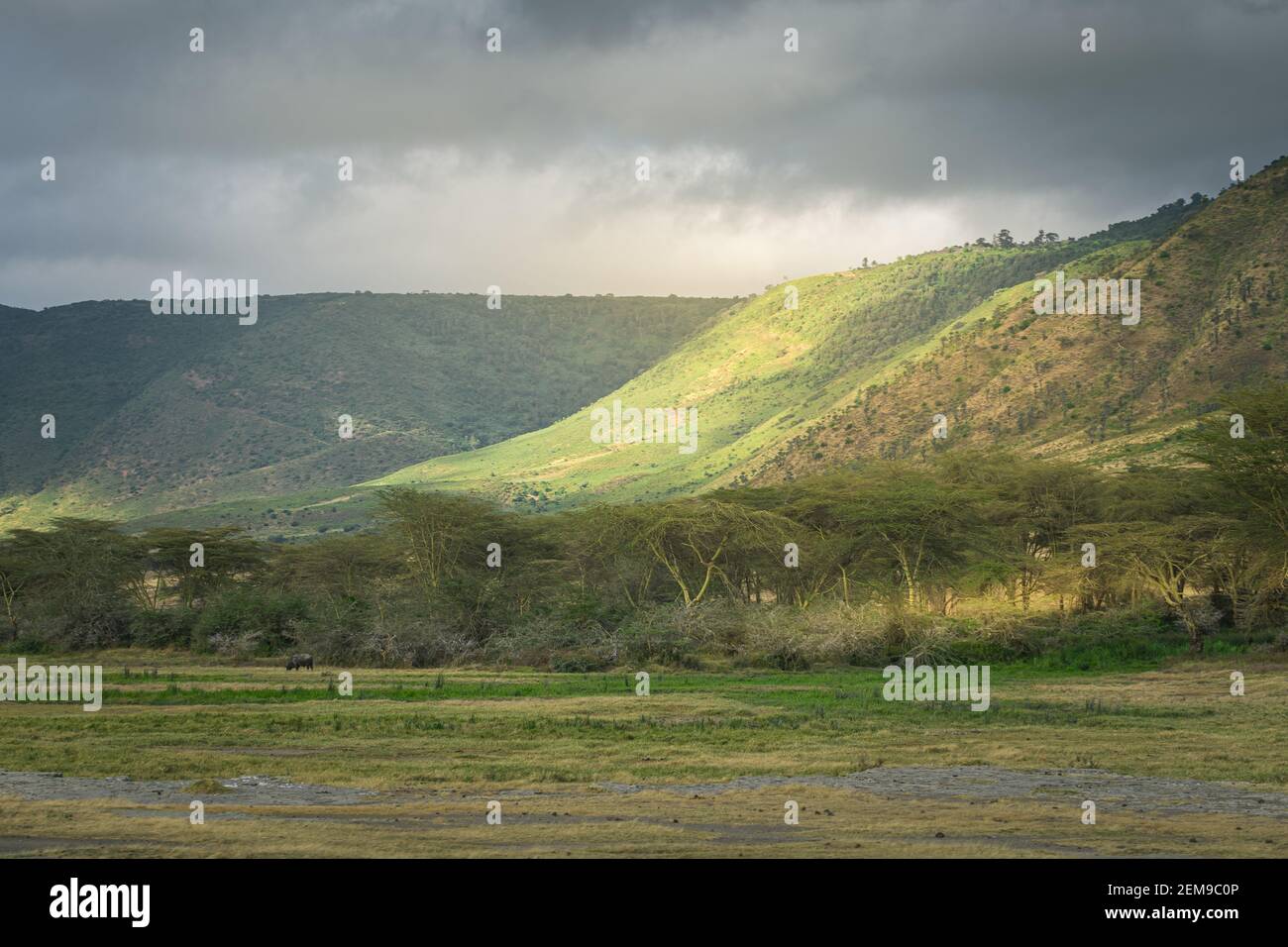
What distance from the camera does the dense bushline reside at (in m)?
42.2

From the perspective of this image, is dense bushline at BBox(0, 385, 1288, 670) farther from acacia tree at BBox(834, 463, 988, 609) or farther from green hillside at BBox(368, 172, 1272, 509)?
green hillside at BBox(368, 172, 1272, 509)

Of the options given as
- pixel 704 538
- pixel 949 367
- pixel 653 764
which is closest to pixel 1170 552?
pixel 704 538

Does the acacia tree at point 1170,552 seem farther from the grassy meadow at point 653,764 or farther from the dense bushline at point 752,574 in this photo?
the grassy meadow at point 653,764

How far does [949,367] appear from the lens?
351 ft

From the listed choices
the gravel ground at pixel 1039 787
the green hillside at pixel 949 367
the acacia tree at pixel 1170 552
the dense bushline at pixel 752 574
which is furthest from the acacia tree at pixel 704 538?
the green hillside at pixel 949 367

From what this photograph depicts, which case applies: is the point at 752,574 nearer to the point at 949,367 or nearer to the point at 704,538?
the point at 704,538

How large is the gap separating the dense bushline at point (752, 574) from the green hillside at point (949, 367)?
27837mm

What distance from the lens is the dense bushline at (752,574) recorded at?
42219 millimetres

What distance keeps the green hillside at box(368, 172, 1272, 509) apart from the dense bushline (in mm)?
27837

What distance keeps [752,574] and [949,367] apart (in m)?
57.7

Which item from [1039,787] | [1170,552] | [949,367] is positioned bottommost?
[1039,787]

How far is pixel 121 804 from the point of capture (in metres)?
16.7
